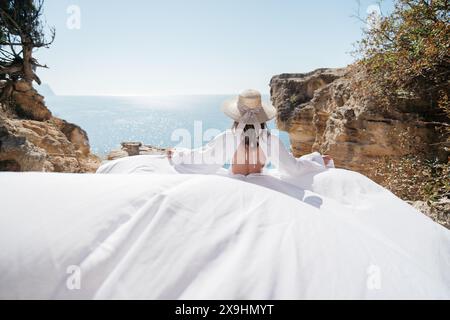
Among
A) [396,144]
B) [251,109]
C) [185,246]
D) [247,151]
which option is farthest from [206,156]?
[396,144]

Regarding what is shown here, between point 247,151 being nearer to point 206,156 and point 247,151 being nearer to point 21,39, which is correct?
point 206,156

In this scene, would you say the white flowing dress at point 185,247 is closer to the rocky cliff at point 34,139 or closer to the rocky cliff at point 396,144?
the rocky cliff at point 396,144

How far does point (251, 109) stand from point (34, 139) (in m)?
7.36

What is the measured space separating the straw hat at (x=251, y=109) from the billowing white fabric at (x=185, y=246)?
3.64ft

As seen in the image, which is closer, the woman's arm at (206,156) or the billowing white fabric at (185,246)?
the billowing white fabric at (185,246)

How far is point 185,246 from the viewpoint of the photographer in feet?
4.15

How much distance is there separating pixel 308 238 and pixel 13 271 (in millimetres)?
1383

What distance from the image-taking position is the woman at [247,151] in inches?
102

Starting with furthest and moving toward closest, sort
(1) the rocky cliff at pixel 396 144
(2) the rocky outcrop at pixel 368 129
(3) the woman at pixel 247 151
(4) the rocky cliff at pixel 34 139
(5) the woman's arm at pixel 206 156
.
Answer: (2) the rocky outcrop at pixel 368 129 < (4) the rocky cliff at pixel 34 139 < (1) the rocky cliff at pixel 396 144 < (5) the woman's arm at pixel 206 156 < (3) the woman at pixel 247 151

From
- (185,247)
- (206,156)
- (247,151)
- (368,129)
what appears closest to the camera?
(185,247)

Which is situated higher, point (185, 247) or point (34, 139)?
point (34, 139)

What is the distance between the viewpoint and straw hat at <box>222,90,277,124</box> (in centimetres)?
263

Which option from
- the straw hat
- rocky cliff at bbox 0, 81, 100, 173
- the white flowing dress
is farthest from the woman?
rocky cliff at bbox 0, 81, 100, 173

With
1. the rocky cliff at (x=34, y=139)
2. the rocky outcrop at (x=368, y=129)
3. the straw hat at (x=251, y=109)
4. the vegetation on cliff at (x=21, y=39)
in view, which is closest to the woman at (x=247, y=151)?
the straw hat at (x=251, y=109)
